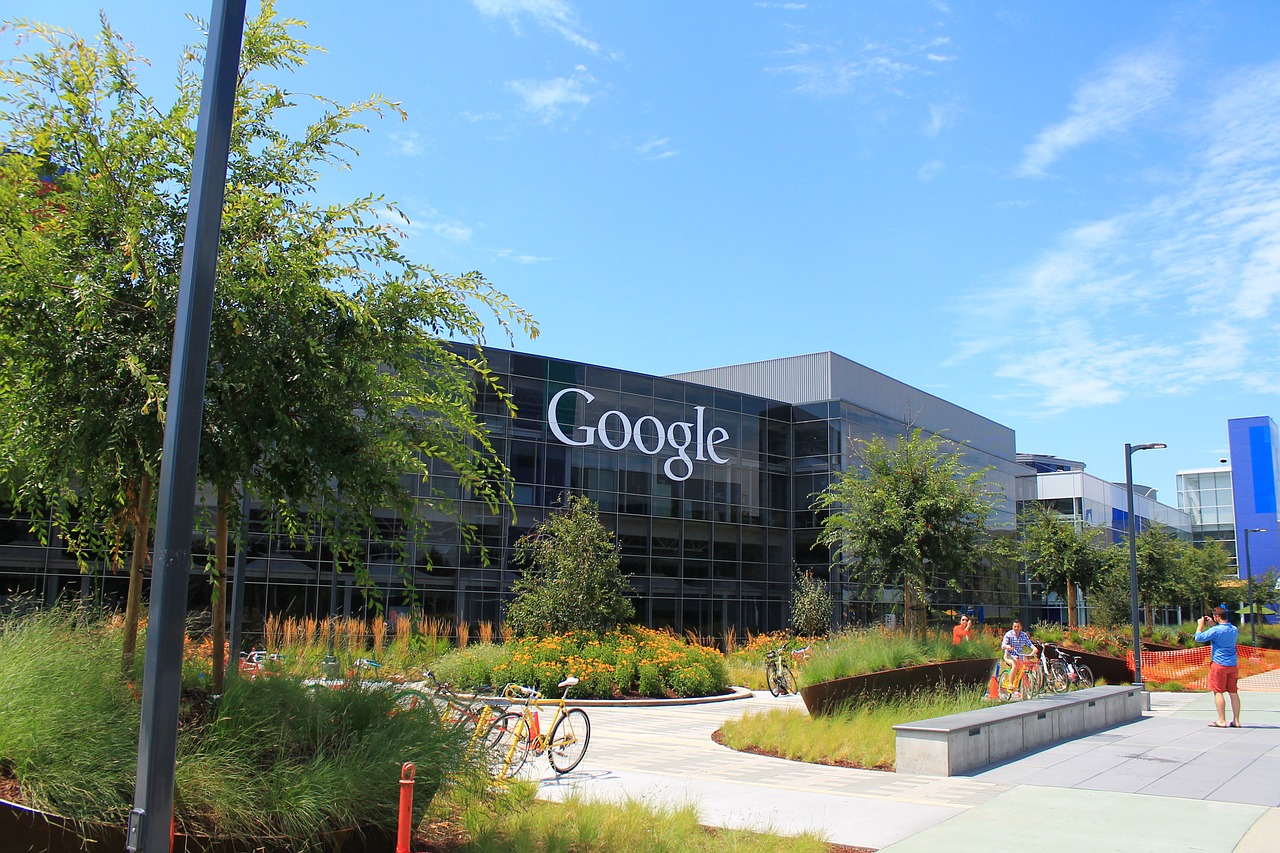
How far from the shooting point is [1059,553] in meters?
45.2

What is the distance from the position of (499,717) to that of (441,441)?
434 cm

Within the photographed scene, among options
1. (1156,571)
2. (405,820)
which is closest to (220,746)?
(405,820)

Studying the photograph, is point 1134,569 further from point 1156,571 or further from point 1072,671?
point 1156,571

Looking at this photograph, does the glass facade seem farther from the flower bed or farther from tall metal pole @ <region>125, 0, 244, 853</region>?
tall metal pole @ <region>125, 0, 244, 853</region>

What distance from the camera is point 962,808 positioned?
31.5 ft

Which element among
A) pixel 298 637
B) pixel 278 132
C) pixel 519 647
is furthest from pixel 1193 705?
pixel 278 132

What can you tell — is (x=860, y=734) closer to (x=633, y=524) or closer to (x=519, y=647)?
(x=519, y=647)

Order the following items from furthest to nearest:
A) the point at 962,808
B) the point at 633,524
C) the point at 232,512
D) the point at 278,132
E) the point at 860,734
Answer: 1. the point at 633,524
2. the point at 860,734
3. the point at 962,808
4. the point at 278,132
5. the point at 232,512

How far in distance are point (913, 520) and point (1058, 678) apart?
4.22 m

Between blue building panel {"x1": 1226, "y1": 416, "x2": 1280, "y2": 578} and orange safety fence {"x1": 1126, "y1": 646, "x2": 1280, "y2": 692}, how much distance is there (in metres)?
60.9

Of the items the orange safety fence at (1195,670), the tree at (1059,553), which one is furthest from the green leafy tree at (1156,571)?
the orange safety fence at (1195,670)

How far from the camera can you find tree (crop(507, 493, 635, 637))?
23031 millimetres

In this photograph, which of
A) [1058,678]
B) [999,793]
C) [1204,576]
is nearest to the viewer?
[999,793]

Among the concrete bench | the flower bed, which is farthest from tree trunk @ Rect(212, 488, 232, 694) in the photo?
the flower bed
